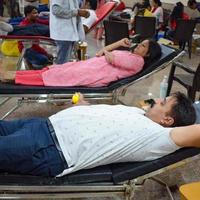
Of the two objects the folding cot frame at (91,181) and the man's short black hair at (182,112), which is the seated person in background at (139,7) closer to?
the man's short black hair at (182,112)

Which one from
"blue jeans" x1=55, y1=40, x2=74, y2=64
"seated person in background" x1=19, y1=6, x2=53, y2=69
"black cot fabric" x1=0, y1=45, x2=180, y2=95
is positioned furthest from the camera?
"seated person in background" x1=19, y1=6, x2=53, y2=69


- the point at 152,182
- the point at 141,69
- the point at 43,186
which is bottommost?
the point at 152,182

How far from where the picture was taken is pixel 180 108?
4.73ft

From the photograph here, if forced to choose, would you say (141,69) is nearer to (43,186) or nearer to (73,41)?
(73,41)

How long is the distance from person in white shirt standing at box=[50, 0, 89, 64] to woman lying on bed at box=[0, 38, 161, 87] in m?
0.61

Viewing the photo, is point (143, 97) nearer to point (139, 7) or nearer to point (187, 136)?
point (187, 136)

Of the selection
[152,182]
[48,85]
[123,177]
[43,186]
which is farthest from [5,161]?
[48,85]

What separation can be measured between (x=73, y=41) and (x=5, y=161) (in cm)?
194

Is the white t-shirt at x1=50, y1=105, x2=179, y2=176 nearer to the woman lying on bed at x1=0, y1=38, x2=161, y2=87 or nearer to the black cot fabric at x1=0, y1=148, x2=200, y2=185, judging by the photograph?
the black cot fabric at x1=0, y1=148, x2=200, y2=185

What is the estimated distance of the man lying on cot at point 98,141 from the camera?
1.39 m

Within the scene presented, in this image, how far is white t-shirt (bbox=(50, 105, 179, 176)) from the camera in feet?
4.56

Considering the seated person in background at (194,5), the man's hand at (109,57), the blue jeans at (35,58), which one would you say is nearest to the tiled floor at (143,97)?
the blue jeans at (35,58)

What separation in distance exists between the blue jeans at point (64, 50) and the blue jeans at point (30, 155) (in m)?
1.84

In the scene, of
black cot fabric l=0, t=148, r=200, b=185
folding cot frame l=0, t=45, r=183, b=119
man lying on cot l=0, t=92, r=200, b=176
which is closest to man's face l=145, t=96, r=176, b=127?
man lying on cot l=0, t=92, r=200, b=176
